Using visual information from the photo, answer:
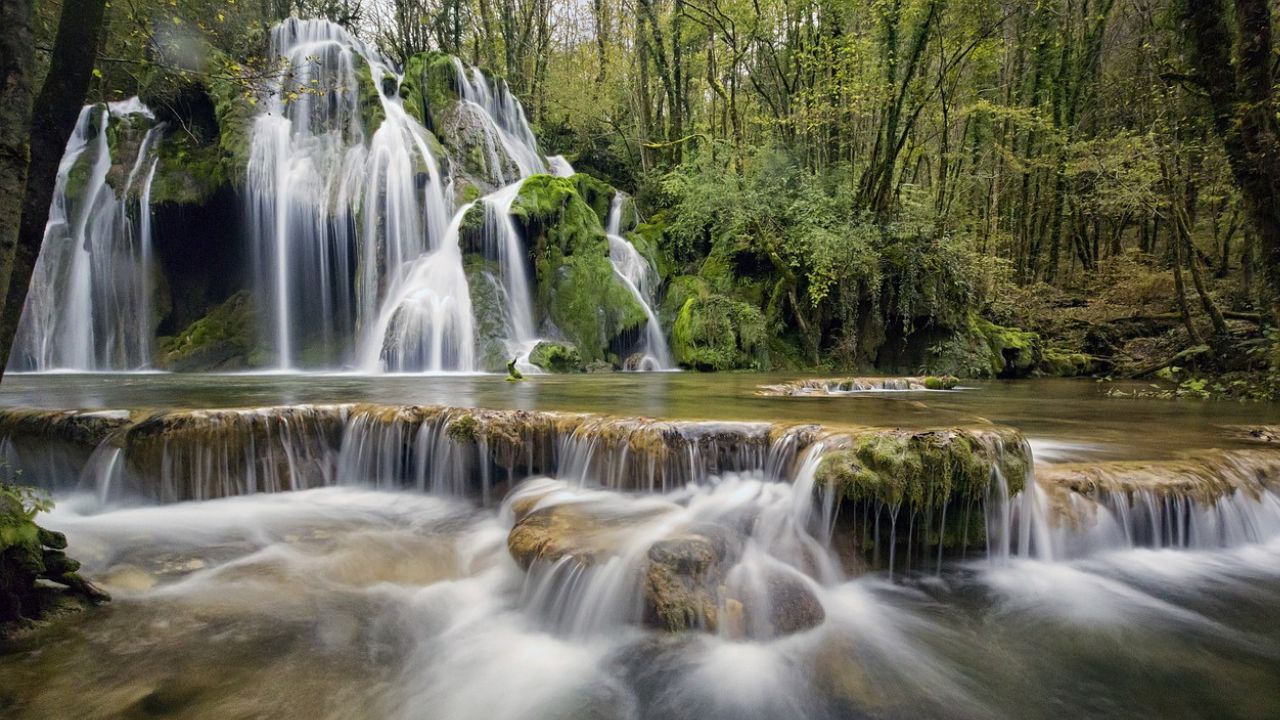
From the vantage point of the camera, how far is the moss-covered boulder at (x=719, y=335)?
13.8m

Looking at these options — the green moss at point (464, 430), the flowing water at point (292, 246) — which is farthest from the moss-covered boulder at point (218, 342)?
the green moss at point (464, 430)

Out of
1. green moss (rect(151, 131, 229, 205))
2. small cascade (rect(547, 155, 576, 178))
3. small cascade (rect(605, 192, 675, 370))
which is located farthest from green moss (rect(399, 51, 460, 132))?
small cascade (rect(605, 192, 675, 370))

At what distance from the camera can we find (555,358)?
13.1 m

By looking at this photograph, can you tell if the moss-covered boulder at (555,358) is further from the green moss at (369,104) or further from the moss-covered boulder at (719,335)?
the green moss at (369,104)

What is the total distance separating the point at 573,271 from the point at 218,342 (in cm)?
1009

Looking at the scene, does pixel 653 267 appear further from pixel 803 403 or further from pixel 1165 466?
pixel 1165 466

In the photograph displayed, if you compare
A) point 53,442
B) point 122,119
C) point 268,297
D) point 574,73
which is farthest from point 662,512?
point 574,73

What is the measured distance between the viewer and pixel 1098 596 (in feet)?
12.1

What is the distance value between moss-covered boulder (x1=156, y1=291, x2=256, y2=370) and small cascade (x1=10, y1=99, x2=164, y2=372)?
0.90 m

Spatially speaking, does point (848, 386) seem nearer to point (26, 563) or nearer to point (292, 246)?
point (26, 563)

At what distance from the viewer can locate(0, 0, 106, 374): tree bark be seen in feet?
9.76

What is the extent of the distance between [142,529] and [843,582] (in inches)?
217

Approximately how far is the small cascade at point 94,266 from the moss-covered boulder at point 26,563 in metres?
15.9

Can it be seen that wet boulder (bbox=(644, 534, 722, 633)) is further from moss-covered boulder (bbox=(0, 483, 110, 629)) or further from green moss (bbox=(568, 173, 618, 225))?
green moss (bbox=(568, 173, 618, 225))
